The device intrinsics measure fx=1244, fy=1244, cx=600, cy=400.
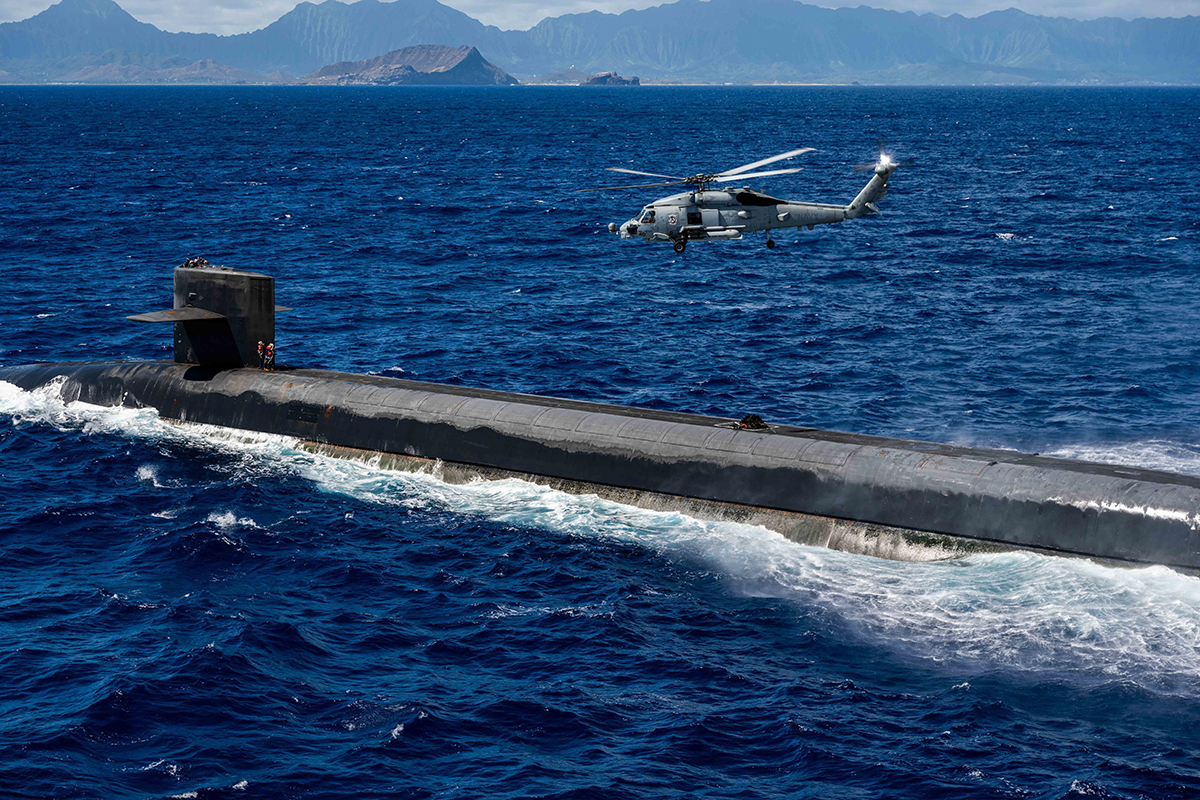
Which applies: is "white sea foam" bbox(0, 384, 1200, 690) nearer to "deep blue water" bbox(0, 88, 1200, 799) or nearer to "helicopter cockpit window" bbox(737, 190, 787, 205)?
"deep blue water" bbox(0, 88, 1200, 799)

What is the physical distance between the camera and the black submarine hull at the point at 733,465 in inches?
1187

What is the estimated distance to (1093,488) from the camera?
30469 millimetres

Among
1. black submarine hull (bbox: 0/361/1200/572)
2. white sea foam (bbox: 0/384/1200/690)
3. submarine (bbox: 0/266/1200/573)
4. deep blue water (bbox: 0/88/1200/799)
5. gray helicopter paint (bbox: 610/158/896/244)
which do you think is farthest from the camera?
gray helicopter paint (bbox: 610/158/896/244)

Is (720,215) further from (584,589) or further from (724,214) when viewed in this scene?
(584,589)

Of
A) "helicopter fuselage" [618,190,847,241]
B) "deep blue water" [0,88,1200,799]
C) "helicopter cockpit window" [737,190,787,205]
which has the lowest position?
"deep blue water" [0,88,1200,799]

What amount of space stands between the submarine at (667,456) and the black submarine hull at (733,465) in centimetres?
5

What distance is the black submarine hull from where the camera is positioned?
30.1m

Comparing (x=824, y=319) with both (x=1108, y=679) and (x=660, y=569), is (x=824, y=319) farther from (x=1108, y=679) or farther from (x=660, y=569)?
(x=1108, y=679)

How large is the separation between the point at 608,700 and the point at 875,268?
184 feet

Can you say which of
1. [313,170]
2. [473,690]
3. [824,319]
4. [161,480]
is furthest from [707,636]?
[313,170]

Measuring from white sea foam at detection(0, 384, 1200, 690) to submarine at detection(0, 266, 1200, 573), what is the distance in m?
0.59

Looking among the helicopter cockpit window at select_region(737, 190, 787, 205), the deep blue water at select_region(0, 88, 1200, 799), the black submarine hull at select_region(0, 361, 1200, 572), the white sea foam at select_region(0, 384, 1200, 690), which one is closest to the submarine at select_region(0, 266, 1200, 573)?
the black submarine hull at select_region(0, 361, 1200, 572)

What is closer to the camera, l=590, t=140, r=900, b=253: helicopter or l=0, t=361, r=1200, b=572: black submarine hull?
l=0, t=361, r=1200, b=572: black submarine hull

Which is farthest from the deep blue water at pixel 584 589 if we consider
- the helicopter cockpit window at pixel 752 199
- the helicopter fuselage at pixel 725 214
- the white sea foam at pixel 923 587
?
the helicopter cockpit window at pixel 752 199
